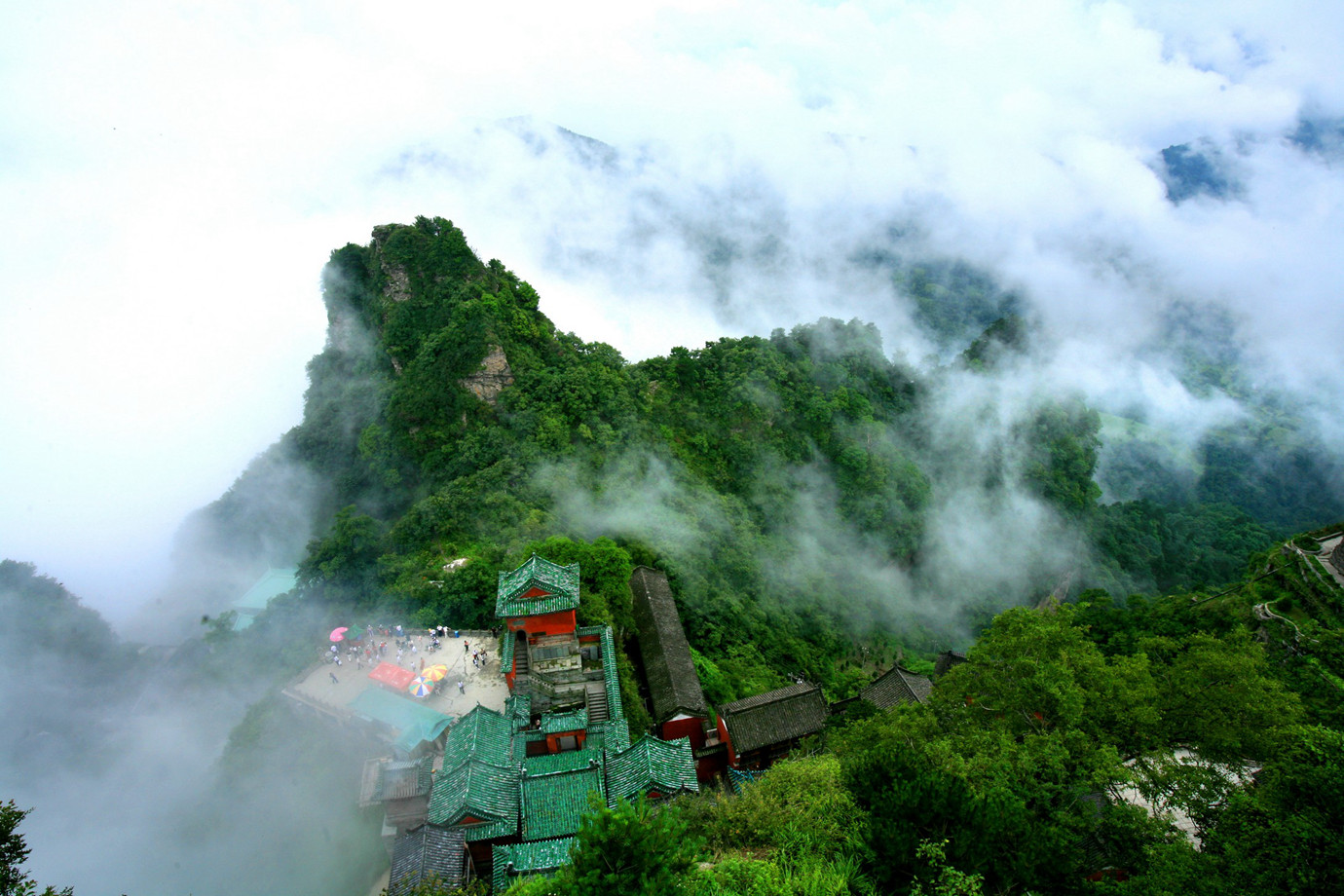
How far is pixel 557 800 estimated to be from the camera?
60.1 ft

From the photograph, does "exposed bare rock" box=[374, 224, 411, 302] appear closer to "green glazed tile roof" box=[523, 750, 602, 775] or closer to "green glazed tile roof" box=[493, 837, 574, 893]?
"green glazed tile roof" box=[523, 750, 602, 775]

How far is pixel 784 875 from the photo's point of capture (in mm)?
12211

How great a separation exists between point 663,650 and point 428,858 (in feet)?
42.3

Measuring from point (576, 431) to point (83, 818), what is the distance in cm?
2878

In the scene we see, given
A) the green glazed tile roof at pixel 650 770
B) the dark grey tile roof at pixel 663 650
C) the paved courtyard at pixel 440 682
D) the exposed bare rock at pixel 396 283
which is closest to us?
the green glazed tile roof at pixel 650 770

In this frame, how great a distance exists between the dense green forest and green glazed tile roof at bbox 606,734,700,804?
223 cm

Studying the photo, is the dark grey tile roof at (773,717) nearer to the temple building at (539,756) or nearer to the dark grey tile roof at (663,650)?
the dark grey tile roof at (663,650)

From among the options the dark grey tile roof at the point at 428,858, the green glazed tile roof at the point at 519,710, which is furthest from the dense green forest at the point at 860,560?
the dark grey tile roof at the point at 428,858

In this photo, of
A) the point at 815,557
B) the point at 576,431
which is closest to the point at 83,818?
the point at 576,431

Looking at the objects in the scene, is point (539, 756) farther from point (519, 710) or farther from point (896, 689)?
point (896, 689)

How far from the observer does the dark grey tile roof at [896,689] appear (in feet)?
86.6

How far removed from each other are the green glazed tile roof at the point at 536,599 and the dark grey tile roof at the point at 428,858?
725cm

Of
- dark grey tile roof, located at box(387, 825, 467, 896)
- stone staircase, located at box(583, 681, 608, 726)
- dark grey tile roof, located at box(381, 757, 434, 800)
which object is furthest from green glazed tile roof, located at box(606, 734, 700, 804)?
dark grey tile roof, located at box(381, 757, 434, 800)

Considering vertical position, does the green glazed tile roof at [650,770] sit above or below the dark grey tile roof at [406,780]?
below
